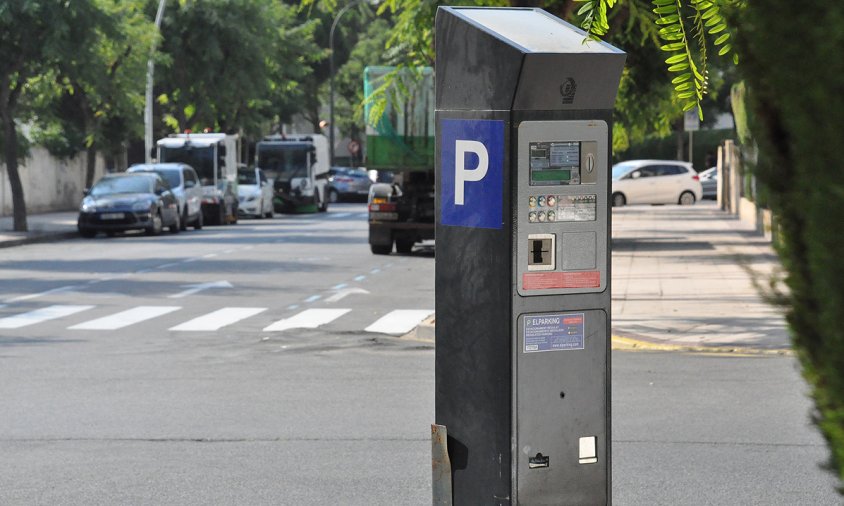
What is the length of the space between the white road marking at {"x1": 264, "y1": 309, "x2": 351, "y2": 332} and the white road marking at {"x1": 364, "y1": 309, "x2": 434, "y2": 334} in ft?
1.76

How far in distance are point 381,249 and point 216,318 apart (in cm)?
1182

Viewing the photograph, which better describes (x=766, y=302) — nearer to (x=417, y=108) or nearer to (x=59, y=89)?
(x=417, y=108)

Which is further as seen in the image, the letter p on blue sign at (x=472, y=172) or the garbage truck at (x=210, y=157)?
the garbage truck at (x=210, y=157)

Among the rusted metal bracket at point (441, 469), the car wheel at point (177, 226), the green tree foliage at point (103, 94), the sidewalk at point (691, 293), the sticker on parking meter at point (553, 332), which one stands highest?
the green tree foliage at point (103, 94)

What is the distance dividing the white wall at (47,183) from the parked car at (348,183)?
583 inches

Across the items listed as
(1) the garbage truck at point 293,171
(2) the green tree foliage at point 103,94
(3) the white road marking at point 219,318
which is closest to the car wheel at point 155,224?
(2) the green tree foliage at point 103,94

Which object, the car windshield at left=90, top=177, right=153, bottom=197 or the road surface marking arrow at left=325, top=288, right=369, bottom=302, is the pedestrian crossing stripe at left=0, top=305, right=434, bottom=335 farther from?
the car windshield at left=90, top=177, right=153, bottom=197

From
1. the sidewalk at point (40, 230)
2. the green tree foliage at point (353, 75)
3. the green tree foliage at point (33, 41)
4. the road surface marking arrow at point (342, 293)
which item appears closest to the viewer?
the road surface marking arrow at point (342, 293)

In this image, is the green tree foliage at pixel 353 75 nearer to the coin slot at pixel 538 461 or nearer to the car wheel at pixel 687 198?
the car wheel at pixel 687 198

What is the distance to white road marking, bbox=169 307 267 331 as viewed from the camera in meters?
14.9

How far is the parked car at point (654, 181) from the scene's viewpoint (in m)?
53.2

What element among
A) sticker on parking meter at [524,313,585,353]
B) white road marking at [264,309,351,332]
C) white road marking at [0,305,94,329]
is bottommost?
white road marking at [264,309,351,332]

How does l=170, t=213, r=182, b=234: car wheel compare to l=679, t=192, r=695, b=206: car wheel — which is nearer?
l=170, t=213, r=182, b=234: car wheel

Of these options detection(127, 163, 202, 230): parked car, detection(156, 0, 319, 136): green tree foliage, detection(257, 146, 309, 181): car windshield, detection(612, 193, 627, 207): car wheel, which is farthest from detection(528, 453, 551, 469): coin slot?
detection(156, 0, 319, 136): green tree foliage
